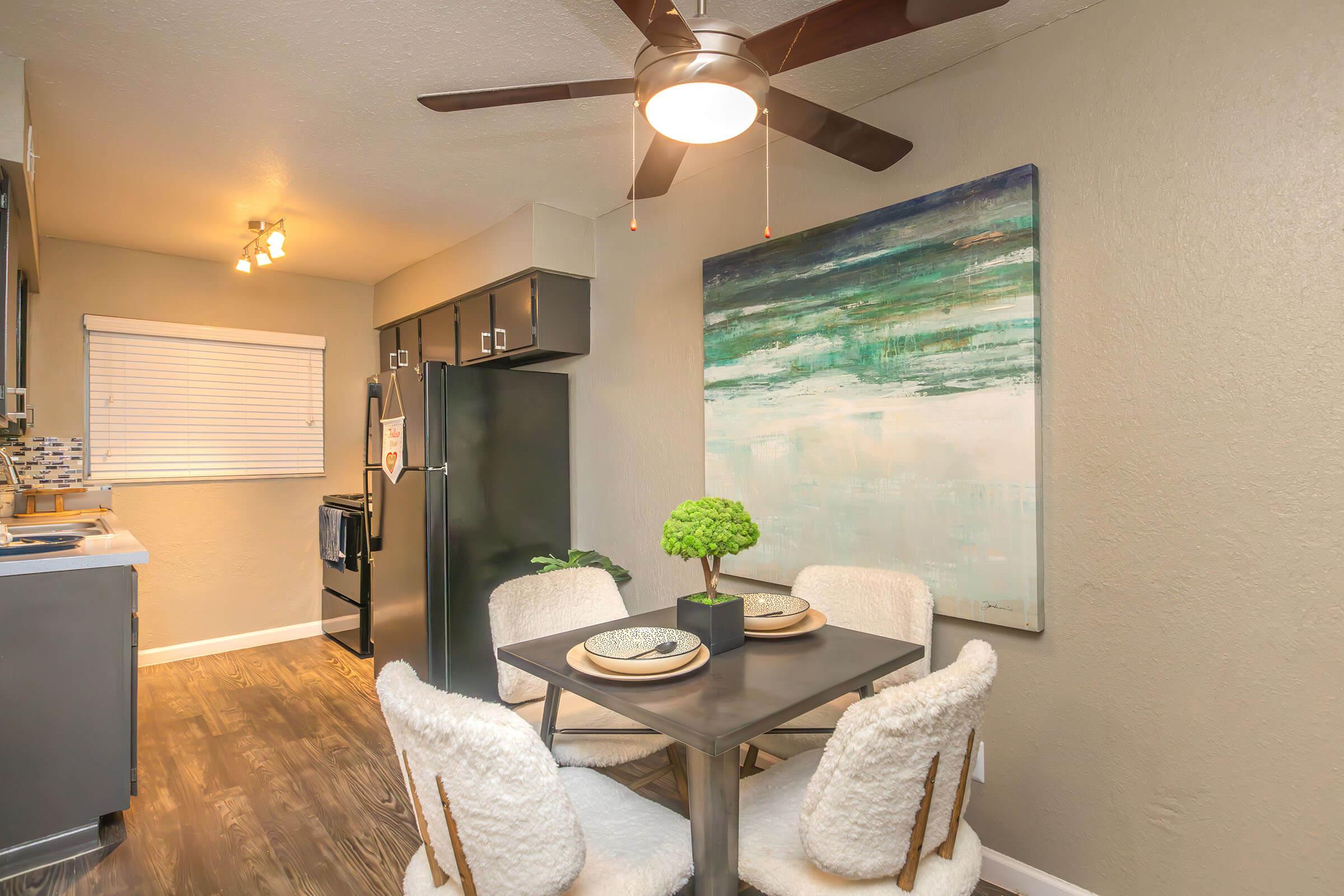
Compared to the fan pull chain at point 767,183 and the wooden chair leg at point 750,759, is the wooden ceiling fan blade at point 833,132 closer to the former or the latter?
the fan pull chain at point 767,183

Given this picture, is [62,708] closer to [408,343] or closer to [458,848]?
[458,848]

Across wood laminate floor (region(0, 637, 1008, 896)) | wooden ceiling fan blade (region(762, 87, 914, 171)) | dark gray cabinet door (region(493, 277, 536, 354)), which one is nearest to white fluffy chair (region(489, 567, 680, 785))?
wood laminate floor (region(0, 637, 1008, 896))

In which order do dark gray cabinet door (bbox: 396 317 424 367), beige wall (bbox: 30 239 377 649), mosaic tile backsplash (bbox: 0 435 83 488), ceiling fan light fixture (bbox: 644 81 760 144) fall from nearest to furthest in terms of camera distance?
ceiling fan light fixture (bbox: 644 81 760 144) < mosaic tile backsplash (bbox: 0 435 83 488) < beige wall (bbox: 30 239 377 649) < dark gray cabinet door (bbox: 396 317 424 367)

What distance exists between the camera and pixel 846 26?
1.33m

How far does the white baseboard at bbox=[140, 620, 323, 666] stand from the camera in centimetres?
410

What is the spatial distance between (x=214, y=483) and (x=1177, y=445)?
4895 millimetres

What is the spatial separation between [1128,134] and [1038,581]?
1213 mm

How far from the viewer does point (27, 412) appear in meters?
3.52

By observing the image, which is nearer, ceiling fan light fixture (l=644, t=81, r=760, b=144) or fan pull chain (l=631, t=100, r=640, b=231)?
ceiling fan light fixture (l=644, t=81, r=760, b=144)

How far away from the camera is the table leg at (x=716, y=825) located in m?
1.30

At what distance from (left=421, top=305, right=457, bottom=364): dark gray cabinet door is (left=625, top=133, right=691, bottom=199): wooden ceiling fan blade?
88.0 inches

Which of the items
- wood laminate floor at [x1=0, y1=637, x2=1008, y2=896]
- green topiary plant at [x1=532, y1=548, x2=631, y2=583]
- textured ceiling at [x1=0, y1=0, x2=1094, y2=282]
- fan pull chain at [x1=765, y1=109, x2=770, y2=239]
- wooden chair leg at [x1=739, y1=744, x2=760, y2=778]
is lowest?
wood laminate floor at [x1=0, y1=637, x2=1008, y2=896]

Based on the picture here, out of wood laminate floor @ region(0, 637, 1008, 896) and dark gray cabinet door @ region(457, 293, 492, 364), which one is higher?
dark gray cabinet door @ region(457, 293, 492, 364)

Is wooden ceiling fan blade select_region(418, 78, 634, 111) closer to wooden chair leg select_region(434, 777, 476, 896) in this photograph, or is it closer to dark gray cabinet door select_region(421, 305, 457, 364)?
wooden chair leg select_region(434, 777, 476, 896)
